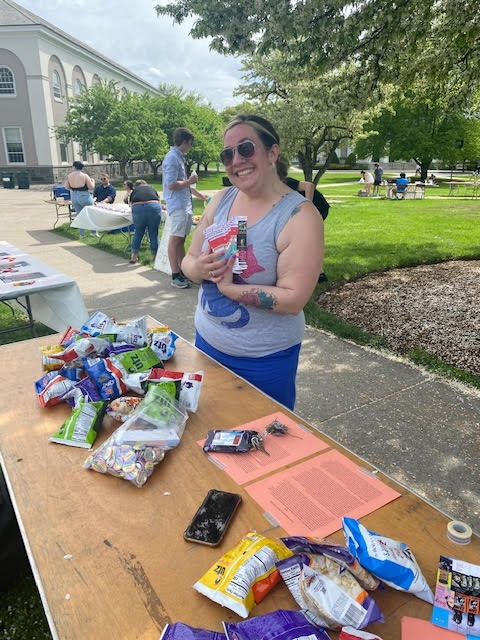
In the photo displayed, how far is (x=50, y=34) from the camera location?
108 feet

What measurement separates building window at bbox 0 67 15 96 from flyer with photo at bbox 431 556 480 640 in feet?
130

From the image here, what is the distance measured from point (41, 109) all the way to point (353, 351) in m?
35.5

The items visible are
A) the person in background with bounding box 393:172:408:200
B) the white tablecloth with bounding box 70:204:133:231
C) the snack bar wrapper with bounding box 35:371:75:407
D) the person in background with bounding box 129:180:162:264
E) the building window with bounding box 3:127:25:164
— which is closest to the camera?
the snack bar wrapper with bounding box 35:371:75:407

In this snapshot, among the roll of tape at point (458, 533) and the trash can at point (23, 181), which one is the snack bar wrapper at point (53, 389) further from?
the trash can at point (23, 181)

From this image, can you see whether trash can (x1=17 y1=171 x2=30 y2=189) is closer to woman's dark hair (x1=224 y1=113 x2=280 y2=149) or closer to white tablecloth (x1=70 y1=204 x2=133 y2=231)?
white tablecloth (x1=70 y1=204 x2=133 y2=231)

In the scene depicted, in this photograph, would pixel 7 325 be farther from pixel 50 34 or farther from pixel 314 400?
pixel 50 34

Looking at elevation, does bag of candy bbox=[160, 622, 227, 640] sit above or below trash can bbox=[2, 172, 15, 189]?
below

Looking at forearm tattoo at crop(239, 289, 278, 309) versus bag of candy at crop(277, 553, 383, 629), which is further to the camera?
forearm tattoo at crop(239, 289, 278, 309)

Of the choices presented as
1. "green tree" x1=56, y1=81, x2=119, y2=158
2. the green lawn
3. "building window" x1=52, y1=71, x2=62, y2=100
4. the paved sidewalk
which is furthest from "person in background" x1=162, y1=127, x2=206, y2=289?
"building window" x1=52, y1=71, x2=62, y2=100

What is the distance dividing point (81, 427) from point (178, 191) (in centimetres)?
541

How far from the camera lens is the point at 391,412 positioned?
3615 millimetres

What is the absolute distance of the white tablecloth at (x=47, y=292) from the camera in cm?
404

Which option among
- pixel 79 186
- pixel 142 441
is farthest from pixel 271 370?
pixel 79 186

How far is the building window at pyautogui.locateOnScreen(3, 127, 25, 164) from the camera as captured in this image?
109 feet
